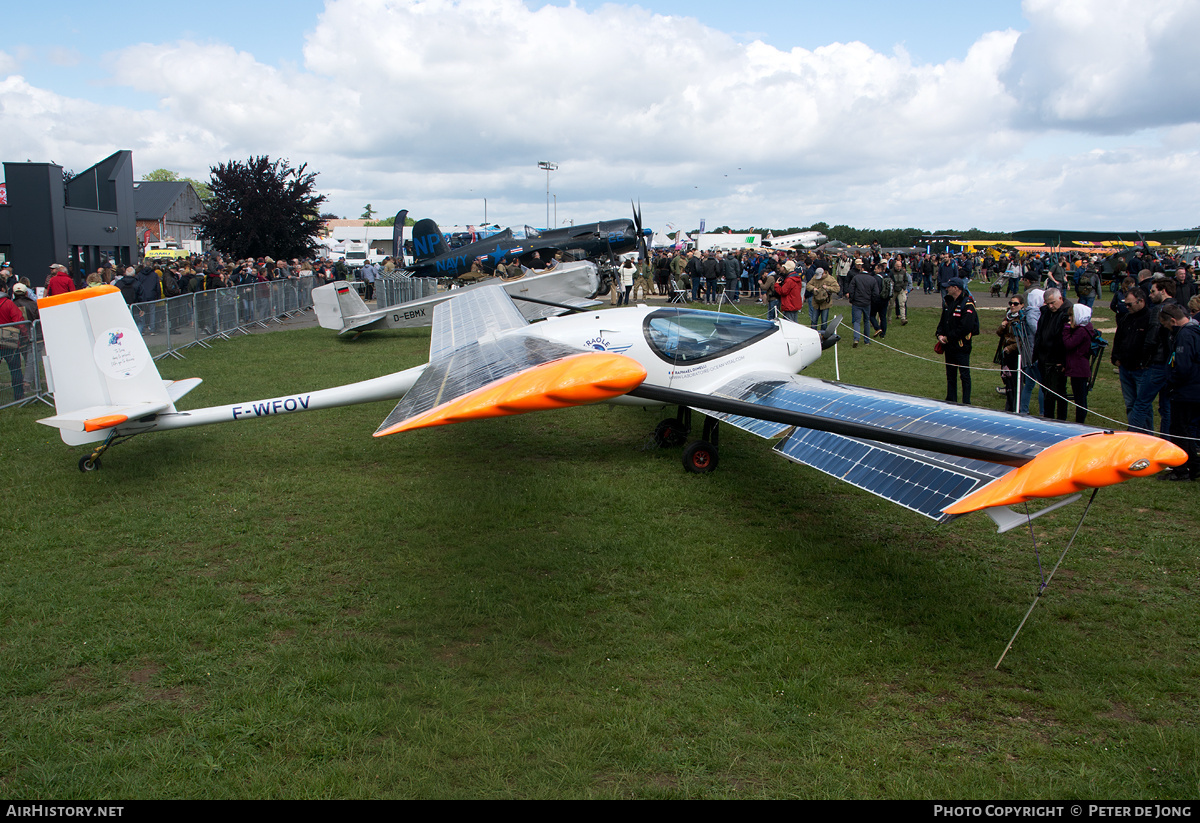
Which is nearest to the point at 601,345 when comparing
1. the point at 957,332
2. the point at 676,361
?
the point at 676,361

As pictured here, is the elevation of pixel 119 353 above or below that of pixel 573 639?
above

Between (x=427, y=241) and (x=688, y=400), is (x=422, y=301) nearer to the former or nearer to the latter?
(x=427, y=241)

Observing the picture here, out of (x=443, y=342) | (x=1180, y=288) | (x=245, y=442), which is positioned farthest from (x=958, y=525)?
(x=1180, y=288)

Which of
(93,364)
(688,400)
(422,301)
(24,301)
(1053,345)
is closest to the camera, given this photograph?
(688,400)

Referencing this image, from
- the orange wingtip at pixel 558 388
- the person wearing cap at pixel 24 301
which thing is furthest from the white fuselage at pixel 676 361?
the person wearing cap at pixel 24 301

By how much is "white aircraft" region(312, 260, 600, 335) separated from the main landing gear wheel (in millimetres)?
11075

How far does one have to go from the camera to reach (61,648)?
451 cm

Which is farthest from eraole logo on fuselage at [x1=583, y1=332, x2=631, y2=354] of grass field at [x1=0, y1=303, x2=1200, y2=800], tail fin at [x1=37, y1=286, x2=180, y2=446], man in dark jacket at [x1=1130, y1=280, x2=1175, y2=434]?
man in dark jacket at [x1=1130, y1=280, x2=1175, y2=434]

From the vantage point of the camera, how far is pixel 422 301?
62.3ft

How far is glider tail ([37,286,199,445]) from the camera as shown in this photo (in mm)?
7270

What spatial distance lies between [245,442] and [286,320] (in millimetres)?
17107

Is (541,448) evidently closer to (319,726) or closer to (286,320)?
(319,726)

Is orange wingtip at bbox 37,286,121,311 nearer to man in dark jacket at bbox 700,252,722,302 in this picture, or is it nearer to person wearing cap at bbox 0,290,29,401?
person wearing cap at bbox 0,290,29,401

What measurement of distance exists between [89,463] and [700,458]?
21.7ft
